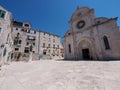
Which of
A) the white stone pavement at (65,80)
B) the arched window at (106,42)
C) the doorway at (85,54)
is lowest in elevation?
the white stone pavement at (65,80)

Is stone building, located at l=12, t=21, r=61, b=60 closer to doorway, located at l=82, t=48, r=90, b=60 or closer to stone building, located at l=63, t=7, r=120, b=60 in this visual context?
stone building, located at l=63, t=7, r=120, b=60

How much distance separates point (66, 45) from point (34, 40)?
2051 cm

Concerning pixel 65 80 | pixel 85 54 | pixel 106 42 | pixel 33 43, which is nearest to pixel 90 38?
pixel 106 42

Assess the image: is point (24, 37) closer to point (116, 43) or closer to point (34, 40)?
point (34, 40)

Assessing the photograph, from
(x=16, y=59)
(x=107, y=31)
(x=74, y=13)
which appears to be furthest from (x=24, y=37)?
(x=107, y=31)

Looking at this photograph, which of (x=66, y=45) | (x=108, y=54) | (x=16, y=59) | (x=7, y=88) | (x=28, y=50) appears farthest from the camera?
(x=28, y=50)

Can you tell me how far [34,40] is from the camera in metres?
36.3

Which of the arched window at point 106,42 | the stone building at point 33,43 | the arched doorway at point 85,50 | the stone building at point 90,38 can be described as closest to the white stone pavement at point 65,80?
the stone building at point 90,38

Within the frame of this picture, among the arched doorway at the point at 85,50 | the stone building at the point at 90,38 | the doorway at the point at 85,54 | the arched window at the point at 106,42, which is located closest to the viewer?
the stone building at the point at 90,38

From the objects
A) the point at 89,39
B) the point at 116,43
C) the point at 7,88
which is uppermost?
the point at 89,39

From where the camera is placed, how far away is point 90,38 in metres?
17.2

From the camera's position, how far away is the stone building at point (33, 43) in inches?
1262

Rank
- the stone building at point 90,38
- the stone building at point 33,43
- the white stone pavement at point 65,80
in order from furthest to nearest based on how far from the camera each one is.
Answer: the stone building at point 33,43 < the stone building at point 90,38 < the white stone pavement at point 65,80

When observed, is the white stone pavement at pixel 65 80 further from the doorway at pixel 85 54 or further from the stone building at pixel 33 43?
the stone building at pixel 33 43
